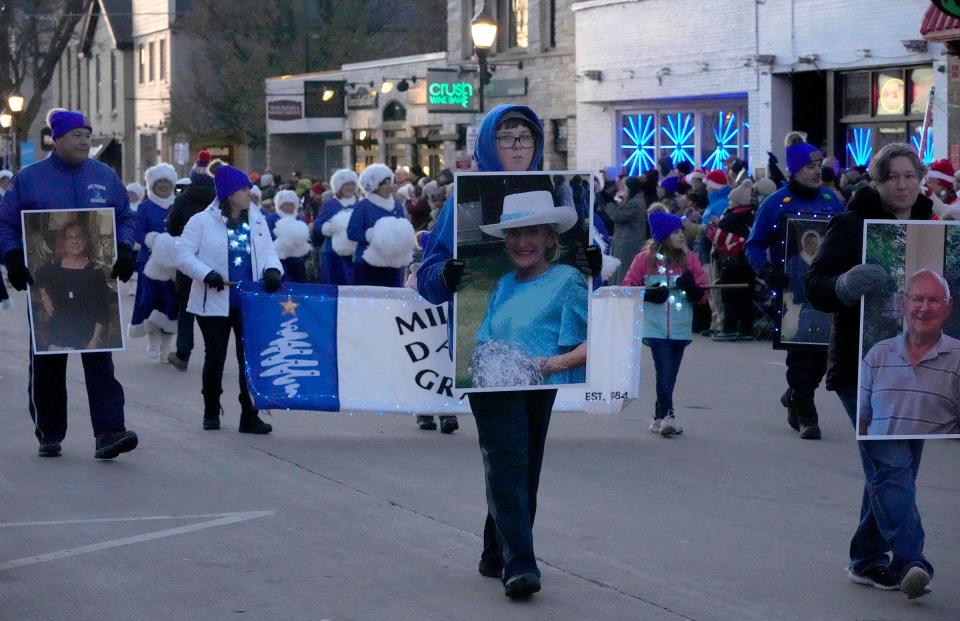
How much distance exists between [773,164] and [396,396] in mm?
4354

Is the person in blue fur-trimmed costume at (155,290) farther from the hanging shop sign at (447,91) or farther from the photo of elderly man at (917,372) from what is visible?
the hanging shop sign at (447,91)

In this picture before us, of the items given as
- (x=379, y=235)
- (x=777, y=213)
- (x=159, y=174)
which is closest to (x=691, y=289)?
(x=777, y=213)

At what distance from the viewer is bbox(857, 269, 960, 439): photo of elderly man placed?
5609 millimetres

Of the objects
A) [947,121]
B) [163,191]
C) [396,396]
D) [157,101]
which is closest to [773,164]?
[396,396]

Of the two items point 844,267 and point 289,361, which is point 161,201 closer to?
point 289,361

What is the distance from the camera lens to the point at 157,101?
58719 millimetres

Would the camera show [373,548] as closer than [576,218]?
No

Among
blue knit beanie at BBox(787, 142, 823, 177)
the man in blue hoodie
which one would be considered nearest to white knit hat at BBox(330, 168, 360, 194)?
the man in blue hoodie

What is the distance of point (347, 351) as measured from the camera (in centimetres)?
1038

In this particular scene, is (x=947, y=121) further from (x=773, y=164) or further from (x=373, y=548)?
(x=373, y=548)

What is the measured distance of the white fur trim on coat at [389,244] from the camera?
39.2 ft

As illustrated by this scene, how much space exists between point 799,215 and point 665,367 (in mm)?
1340

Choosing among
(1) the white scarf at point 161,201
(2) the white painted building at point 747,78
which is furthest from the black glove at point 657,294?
(2) the white painted building at point 747,78

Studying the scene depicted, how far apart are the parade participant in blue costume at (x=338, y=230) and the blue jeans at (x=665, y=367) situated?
3473 mm
